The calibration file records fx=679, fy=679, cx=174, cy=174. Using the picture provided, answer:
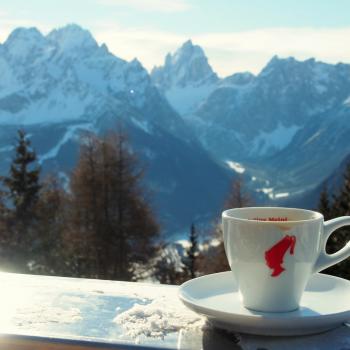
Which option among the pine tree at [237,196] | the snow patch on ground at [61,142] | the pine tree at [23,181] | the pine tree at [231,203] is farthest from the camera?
the snow patch on ground at [61,142]

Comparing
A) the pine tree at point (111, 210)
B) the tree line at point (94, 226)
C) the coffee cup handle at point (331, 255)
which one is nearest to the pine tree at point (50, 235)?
the tree line at point (94, 226)

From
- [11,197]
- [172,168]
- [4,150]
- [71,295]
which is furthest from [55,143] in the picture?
[71,295]

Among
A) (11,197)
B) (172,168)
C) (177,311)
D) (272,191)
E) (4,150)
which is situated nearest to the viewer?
(177,311)

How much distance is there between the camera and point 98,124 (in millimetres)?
187500

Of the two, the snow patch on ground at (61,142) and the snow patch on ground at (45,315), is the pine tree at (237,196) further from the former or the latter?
the snow patch on ground at (61,142)

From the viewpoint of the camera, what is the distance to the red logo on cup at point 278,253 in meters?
1.24

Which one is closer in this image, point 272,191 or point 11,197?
point 11,197

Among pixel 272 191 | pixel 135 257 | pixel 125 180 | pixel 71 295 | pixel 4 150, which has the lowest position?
pixel 272 191

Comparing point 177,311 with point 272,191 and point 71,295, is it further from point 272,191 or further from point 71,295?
point 272,191

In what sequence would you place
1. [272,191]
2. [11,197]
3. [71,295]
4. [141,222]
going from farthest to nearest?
[272,191]
[11,197]
[141,222]
[71,295]

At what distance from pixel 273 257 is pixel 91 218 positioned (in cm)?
1989

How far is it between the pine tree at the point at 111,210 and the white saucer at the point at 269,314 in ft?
62.1

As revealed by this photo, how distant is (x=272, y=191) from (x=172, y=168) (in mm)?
37469

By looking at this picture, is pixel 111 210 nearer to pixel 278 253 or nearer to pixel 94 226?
pixel 94 226
